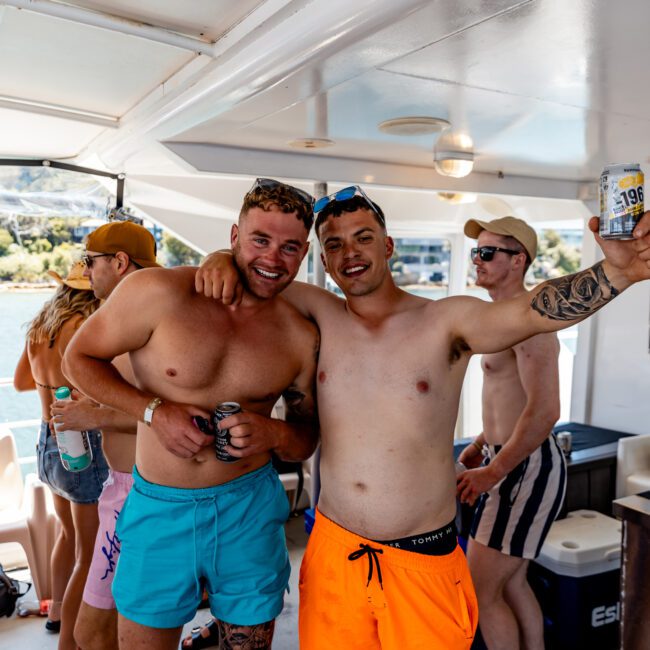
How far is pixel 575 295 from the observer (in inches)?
59.2

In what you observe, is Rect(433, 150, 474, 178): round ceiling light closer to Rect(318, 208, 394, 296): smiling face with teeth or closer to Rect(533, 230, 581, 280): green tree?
Rect(318, 208, 394, 296): smiling face with teeth

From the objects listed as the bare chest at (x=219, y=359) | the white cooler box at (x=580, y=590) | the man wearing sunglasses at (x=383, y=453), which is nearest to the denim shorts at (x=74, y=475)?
the bare chest at (x=219, y=359)

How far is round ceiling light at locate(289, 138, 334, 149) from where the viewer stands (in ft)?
11.2

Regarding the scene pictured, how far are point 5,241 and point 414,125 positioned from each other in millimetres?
6616

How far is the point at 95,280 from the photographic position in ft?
8.70

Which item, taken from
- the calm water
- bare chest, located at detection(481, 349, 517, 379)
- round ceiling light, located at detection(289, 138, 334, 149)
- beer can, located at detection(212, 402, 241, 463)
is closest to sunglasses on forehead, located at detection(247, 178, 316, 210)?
beer can, located at detection(212, 402, 241, 463)

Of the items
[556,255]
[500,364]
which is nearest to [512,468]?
[500,364]

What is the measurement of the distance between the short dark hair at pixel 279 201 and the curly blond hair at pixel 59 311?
1.33 m

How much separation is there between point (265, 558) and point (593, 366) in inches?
165

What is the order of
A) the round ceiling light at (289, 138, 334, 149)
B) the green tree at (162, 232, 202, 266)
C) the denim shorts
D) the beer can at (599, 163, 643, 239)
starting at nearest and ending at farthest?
the beer can at (599, 163, 643, 239)
the denim shorts
the round ceiling light at (289, 138, 334, 149)
the green tree at (162, 232, 202, 266)

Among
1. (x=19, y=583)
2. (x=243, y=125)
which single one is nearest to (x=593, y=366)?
(x=243, y=125)

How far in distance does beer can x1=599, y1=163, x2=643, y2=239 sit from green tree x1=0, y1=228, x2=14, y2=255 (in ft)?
24.6

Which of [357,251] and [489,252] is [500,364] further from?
[357,251]

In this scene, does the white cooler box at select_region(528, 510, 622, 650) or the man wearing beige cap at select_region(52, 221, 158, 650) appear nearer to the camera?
the man wearing beige cap at select_region(52, 221, 158, 650)
